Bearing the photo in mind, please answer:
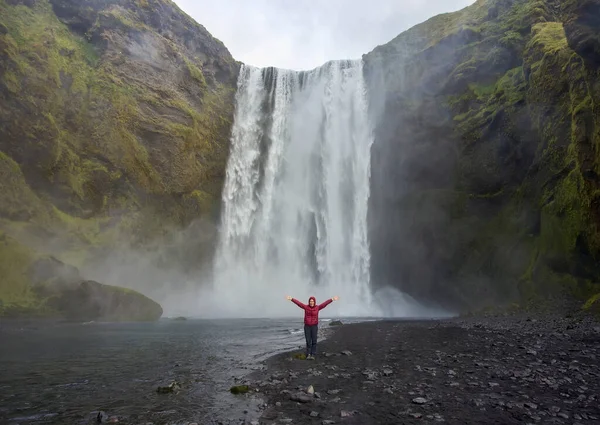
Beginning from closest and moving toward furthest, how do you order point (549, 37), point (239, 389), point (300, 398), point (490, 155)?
point (300, 398)
point (239, 389)
point (549, 37)
point (490, 155)

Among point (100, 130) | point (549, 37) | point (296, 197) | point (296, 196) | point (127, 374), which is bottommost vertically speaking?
point (127, 374)

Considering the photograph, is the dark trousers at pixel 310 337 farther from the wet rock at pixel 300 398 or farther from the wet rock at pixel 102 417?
the wet rock at pixel 102 417

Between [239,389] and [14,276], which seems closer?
[239,389]

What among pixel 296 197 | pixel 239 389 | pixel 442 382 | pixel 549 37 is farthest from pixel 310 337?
pixel 296 197

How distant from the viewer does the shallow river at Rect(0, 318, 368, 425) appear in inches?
275

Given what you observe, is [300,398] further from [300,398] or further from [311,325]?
[311,325]

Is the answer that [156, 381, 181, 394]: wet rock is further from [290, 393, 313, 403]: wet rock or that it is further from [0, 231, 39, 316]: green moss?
[0, 231, 39, 316]: green moss

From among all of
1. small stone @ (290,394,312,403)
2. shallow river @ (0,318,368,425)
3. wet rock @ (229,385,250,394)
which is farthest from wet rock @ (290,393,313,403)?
wet rock @ (229,385,250,394)

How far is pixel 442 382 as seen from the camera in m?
8.56

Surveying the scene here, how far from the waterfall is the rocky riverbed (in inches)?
893

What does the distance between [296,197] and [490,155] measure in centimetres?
1927

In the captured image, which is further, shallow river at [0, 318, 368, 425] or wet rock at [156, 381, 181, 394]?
wet rock at [156, 381, 181, 394]

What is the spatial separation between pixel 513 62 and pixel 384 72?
42.3 ft

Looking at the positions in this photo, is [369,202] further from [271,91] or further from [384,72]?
[271,91]
